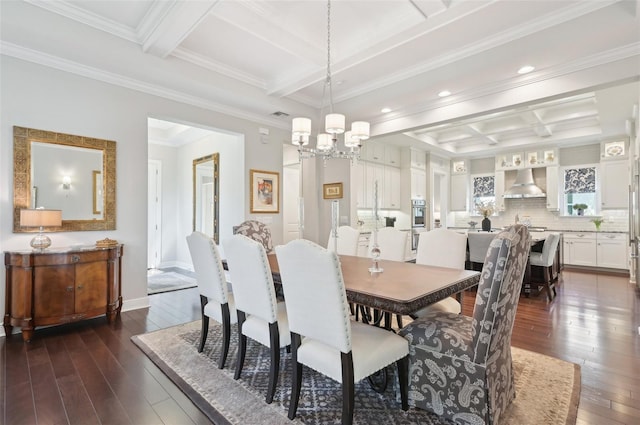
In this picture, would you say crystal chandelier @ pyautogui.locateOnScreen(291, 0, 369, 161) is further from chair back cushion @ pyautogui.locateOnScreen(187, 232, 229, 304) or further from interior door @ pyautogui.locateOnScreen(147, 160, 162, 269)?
interior door @ pyautogui.locateOnScreen(147, 160, 162, 269)

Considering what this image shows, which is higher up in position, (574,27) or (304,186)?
(574,27)

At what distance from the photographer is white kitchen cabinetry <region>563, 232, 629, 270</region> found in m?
6.20

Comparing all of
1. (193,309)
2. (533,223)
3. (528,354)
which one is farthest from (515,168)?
(193,309)

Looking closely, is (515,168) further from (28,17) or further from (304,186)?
(28,17)

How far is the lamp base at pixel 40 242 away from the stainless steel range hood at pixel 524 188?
859 centimetres

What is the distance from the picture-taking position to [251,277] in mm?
2012

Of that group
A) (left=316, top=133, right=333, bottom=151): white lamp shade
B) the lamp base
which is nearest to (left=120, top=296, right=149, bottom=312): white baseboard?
the lamp base

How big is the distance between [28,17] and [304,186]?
14.6 feet

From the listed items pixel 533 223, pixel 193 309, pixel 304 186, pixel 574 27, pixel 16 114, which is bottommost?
pixel 193 309

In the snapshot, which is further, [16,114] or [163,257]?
[163,257]

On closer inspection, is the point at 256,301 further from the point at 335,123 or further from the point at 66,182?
the point at 66,182

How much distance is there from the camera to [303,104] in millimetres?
4980

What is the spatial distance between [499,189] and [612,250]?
2.55 m

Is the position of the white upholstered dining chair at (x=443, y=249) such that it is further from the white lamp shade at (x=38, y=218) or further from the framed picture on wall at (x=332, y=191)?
the white lamp shade at (x=38, y=218)
